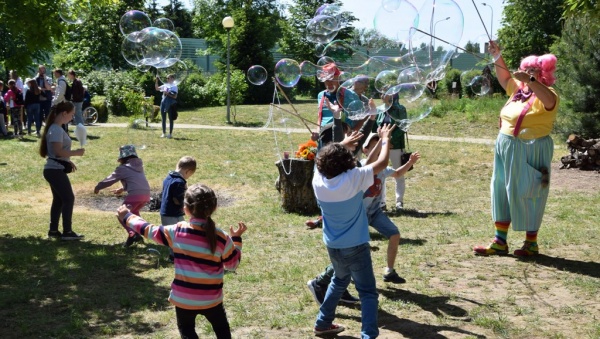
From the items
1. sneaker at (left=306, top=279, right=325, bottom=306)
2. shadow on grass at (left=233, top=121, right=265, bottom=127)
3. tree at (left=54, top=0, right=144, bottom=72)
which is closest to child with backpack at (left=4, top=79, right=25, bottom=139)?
shadow on grass at (left=233, top=121, right=265, bottom=127)

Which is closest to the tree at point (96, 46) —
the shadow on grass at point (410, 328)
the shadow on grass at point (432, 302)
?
the shadow on grass at point (432, 302)

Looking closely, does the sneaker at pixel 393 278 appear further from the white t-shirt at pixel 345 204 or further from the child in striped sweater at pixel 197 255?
the child in striped sweater at pixel 197 255

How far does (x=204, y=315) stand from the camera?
4379mm

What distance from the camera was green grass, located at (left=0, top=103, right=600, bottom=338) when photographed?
17.8 feet

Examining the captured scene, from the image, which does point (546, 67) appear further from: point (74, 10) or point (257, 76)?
point (74, 10)

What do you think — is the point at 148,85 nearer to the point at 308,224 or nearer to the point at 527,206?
the point at 308,224

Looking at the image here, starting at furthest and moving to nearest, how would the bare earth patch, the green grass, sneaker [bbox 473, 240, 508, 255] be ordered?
1. the bare earth patch
2. sneaker [bbox 473, 240, 508, 255]
3. the green grass

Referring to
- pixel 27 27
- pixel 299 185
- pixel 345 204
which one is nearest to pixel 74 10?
pixel 27 27

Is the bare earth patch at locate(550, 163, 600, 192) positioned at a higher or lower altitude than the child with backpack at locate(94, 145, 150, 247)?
lower

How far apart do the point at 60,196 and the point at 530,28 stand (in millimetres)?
38246

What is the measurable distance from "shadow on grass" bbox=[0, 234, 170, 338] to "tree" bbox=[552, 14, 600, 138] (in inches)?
456

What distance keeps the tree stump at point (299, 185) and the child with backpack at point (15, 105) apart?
1133cm

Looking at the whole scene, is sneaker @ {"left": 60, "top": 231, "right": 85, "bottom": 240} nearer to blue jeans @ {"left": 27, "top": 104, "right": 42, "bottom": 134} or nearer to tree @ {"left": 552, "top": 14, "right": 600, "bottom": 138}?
blue jeans @ {"left": 27, "top": 104, "right": 42, "bottom": 134}

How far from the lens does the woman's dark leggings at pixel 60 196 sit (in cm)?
831
